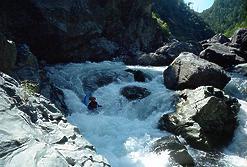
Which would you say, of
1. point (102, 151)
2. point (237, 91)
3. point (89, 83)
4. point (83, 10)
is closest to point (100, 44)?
point (83, 10)

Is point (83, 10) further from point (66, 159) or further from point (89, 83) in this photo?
point (66, 159)

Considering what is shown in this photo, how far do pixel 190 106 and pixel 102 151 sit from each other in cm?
550

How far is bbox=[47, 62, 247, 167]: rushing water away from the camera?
555 inches

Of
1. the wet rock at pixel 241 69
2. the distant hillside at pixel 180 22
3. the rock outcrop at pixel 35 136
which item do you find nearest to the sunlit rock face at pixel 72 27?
the wet rock at pixel 241 69

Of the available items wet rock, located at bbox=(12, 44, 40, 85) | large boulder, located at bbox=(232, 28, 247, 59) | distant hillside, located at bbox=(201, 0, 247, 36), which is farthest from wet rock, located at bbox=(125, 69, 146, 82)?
distant hillside, located at bbox=(201, 0, 247, 36)

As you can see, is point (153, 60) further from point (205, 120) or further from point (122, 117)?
point (205, 120)

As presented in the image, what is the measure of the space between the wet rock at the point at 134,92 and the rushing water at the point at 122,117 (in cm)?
36

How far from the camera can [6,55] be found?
1559 cm

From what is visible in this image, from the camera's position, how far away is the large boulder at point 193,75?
21422mm

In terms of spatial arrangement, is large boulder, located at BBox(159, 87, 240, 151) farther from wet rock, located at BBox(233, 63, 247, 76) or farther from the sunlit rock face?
the sunlit rock face

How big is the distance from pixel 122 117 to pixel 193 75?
5263 mm

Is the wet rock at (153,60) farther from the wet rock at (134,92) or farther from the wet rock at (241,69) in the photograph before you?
the wet rock at (134,92)

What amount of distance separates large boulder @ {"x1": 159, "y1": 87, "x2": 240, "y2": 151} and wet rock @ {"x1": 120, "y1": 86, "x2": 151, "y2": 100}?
11.8 feet

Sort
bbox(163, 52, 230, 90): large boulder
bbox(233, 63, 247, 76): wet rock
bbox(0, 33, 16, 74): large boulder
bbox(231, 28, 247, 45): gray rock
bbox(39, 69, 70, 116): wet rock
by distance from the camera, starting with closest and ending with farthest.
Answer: bbox(0, 33, 16, 74): large boulder < bbox(39, 69, 70, 116): wet rock < bbox(163, 52, 230, 90): large boulder < bbox(233, 63, 247, 76): wet rock < bbox(231, 28, 247, 45): gray rock
